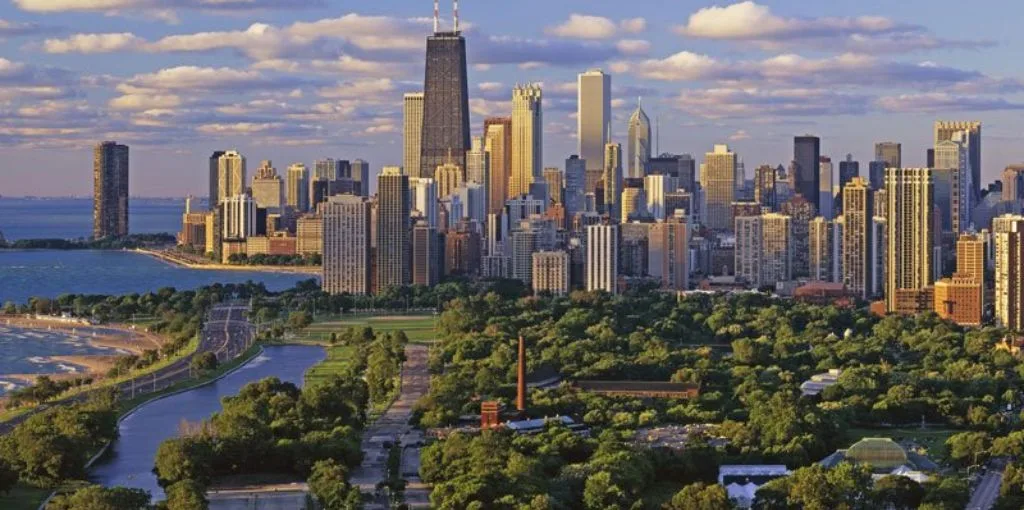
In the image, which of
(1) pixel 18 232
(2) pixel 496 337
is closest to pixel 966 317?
(2) pixel 496 337

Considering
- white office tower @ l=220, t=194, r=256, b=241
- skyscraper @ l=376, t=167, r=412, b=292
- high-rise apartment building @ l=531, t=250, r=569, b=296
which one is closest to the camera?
high-rise apartment building @ l=531, t=250, r=569, b=296

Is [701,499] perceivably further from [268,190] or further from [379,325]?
[268,190]

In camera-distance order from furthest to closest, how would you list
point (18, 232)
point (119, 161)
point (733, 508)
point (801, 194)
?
point (18, 232) < point (119, 161) < point (801, 194) < point (733, 508)

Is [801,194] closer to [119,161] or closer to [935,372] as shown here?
[119,161]

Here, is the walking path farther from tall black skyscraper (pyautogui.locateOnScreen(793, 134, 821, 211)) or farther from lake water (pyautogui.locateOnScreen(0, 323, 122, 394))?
tall black skyscraper (pyautogui.locateOnScreen(793, 134, 821, 211))

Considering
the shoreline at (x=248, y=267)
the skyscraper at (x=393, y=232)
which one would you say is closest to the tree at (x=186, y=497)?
the skyscraper at (x=393, y=232)

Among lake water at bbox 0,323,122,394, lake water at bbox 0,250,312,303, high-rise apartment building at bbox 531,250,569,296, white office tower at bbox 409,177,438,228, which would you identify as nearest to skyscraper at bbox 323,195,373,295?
lake water at bbox 0,250,312,303
